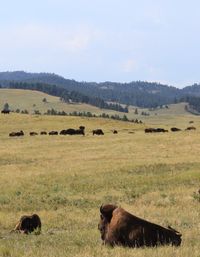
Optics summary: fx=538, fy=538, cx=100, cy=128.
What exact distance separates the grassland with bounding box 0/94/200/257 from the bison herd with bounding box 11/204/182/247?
1.10ft

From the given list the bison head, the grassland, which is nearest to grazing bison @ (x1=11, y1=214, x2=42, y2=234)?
the grassland

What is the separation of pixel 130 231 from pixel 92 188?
14.6 metres

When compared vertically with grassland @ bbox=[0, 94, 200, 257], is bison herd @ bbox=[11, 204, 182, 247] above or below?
above

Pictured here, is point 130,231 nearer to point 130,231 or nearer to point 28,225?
point 130,231

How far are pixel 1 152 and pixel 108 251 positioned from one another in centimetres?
3533

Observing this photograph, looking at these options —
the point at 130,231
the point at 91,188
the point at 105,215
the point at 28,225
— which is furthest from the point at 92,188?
the point at 130,231

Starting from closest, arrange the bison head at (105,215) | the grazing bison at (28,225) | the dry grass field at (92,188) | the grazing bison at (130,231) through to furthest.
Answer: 1. the grazing bison at (130,231)
2. the bison head at (105,215)
3. the dry grass field at (92,188)
4. the grazing bison at (28,225)

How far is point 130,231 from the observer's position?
9641mm

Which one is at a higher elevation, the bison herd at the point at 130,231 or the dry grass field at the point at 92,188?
the bison herd at the point at 130,231

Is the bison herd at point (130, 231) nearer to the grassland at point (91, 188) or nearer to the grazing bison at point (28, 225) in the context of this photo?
the grassland at point (91, 188)

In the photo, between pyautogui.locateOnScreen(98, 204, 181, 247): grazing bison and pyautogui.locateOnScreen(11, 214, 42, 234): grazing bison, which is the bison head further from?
pyautogui.locateOnScreen(11, 214, 42, 234): grazing bison

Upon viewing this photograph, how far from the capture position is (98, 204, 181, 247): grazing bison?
9617 millimetres

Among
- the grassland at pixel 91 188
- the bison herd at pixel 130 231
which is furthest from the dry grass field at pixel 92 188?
the bison herd at pixel 130 231

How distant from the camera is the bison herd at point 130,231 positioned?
962cm
